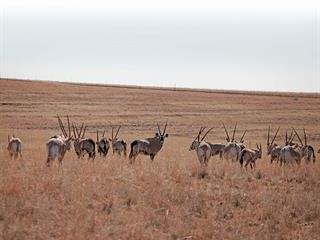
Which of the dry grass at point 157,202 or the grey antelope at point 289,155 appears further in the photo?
the grey antelope at point 289,155

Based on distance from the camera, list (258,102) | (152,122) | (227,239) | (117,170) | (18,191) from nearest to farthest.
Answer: (227,239) → (18,191) → (117,170) → (152,122) → (258,102)

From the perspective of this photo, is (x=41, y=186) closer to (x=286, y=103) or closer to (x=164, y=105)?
(x=164, y=105)

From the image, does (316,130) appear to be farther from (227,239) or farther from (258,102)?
(227,239)

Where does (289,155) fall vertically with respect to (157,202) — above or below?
below

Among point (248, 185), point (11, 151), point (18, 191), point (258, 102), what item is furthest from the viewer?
point (258, 102)

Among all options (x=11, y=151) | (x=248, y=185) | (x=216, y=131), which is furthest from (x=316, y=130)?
(x=248, y=185)

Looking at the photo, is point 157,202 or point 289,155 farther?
point 289,155

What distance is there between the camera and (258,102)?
79.2 meters

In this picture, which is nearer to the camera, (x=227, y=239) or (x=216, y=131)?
(x=227, y=239)

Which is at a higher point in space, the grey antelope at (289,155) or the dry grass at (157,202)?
the dry grass at (157,202)

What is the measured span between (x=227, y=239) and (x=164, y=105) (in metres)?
62.9

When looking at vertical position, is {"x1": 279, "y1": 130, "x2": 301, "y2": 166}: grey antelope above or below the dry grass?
below

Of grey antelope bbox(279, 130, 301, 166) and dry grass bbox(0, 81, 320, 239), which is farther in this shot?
grey antelope bbox(279, 130, 301, 166)

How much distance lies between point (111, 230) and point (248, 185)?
16.4 feet
